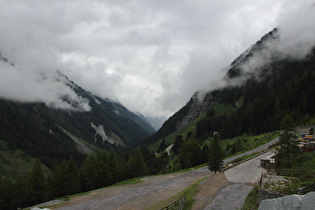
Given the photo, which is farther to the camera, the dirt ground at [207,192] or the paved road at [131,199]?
the paved road at [131,199]

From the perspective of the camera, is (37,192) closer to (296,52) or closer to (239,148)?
(239,148)

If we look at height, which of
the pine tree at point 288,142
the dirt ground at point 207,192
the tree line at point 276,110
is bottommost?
the dirt ground at point 207,192

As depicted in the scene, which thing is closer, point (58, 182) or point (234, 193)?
point (234, 193)

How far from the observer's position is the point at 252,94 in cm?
19350

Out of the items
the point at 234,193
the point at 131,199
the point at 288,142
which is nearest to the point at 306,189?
the point at 234,193

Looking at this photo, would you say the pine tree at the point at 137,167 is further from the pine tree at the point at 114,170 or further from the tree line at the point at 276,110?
the tree line at the point at 276,110

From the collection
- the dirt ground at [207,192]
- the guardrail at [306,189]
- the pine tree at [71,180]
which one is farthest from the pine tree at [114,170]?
the guardrail at [306,189]

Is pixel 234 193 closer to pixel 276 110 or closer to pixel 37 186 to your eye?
pixel 37 186

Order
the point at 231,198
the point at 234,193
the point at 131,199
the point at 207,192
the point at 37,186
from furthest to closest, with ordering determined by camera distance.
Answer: the point at 37,186 < the point at 131,199 < the point at 207,192 < the point at 234,193 < the point at 231,198

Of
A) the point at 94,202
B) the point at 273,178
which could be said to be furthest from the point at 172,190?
the point at 273,178

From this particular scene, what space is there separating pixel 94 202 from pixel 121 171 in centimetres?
3217

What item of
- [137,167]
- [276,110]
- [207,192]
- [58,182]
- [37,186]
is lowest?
[207,192]

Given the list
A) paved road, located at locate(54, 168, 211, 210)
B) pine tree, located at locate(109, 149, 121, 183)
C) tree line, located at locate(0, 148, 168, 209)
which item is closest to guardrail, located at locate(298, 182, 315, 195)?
paved road, located at locate(54, 168, 211, 210)

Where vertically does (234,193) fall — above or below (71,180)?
below
